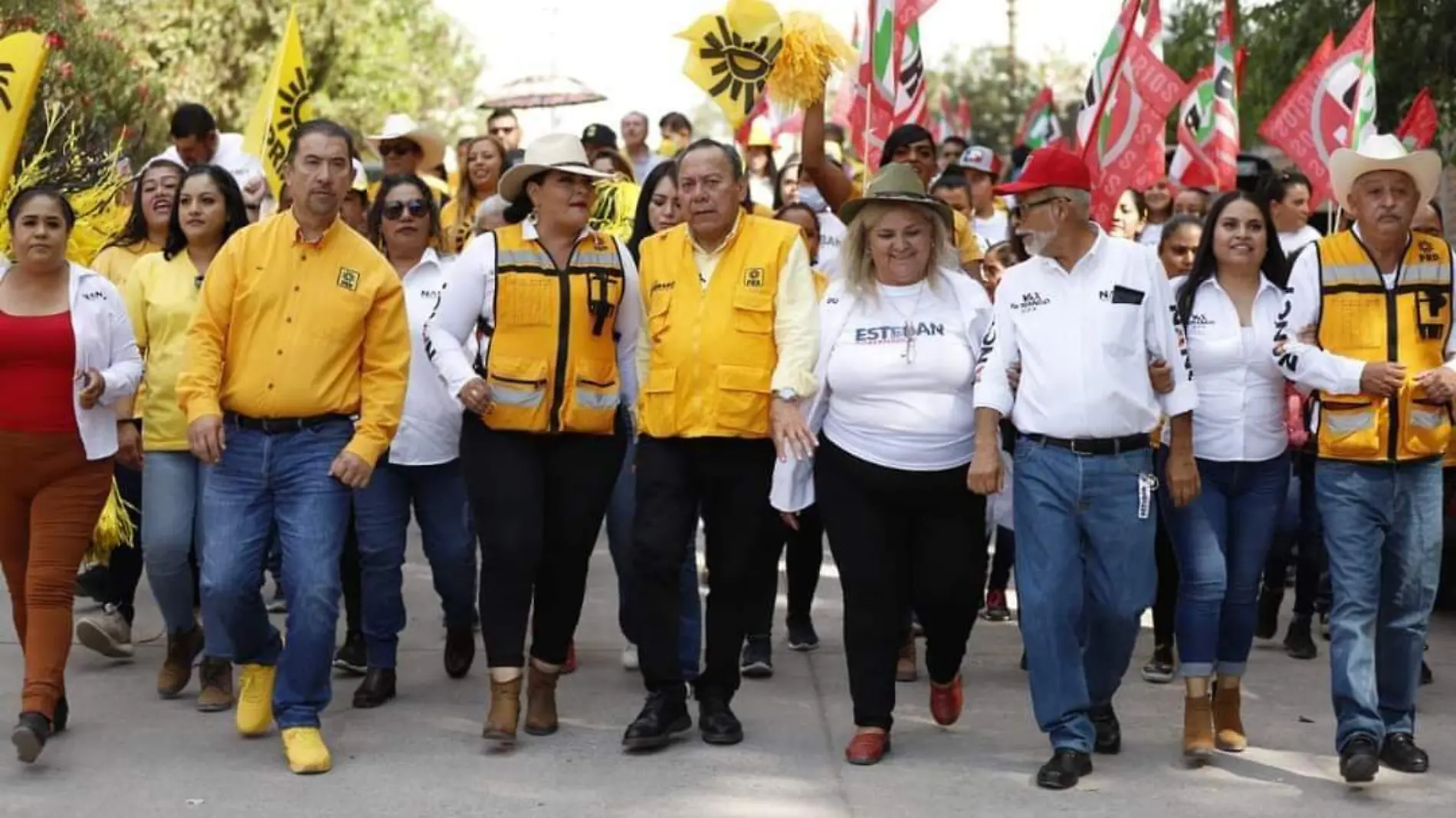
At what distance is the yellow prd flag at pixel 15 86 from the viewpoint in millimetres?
7363

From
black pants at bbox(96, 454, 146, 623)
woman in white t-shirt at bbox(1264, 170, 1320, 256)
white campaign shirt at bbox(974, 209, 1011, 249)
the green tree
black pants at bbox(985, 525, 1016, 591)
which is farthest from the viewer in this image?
the green tree

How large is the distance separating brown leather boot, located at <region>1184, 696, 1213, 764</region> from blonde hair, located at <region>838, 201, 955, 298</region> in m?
1.65

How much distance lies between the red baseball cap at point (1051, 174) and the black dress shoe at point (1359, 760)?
1.94m

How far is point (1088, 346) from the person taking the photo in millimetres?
6859

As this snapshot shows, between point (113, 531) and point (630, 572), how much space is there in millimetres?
2192

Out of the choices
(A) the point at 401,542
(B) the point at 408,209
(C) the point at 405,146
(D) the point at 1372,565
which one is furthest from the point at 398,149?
(D) the point at 1372,565

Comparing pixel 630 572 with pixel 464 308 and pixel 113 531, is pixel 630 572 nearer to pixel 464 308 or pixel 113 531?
pixel 464 308

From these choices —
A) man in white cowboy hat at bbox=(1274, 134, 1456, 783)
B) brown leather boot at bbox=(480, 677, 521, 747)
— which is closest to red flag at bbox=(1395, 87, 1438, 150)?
man in white cowboy hat at bbox=(1274, 134, 1456, 783)

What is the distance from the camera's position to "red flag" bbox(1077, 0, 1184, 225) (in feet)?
40.7

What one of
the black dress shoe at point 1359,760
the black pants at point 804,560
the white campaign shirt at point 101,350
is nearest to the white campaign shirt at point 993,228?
the black pants at point 804,560

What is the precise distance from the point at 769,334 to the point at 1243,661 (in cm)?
198

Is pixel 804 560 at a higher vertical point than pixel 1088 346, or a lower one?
lower

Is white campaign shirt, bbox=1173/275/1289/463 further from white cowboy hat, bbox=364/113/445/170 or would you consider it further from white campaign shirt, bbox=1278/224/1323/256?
white cowboy hat, bbox=364/113/445/170

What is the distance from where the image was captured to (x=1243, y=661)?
24.6 feet
